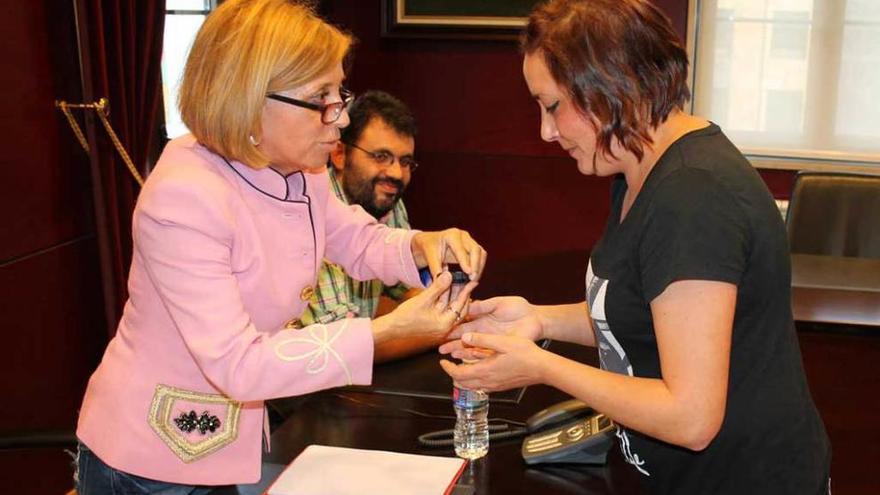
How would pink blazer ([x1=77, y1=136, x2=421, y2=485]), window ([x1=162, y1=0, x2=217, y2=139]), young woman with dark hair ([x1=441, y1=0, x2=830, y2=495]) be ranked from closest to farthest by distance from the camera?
1. young woman with dark hair ([x1=441, y1=0, x2=830, y2=495])
2. pink blazer ([x1=77, y1=136, x2=421, y2=485])
3. window ([x1=162, y1=0, x2=217, y2=139])

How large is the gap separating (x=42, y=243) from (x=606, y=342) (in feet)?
6.60

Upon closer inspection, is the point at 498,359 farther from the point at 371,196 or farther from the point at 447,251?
the point at 371,196

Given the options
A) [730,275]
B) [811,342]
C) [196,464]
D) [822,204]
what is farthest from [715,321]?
[822,204]

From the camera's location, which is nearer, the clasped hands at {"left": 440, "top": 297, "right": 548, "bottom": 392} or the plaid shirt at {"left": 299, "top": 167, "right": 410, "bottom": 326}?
the clasped hands at {"left": 440, "top": 297, "right": 548, "bottom": 392}

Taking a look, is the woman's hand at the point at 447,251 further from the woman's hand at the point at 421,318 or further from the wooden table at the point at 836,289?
the wooden table at the point at 836,289

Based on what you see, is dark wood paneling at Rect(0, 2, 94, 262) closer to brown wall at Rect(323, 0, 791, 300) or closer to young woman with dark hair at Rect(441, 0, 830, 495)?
young woman with dark hair at Rect(441, 0, 830, 495)

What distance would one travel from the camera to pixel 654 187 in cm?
146

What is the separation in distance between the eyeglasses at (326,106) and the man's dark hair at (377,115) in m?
1.39

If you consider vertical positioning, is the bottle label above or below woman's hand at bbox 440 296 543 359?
below

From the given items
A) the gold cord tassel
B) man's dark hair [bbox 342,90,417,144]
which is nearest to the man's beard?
man's dark hair [bbox 342,90,417,144]

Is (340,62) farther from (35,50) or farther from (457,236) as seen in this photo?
(35,50)

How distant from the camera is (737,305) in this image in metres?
1.46

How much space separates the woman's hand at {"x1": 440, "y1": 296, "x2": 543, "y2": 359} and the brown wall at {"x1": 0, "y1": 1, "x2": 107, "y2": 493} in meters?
1.51

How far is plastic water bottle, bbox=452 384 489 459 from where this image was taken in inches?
71.4
